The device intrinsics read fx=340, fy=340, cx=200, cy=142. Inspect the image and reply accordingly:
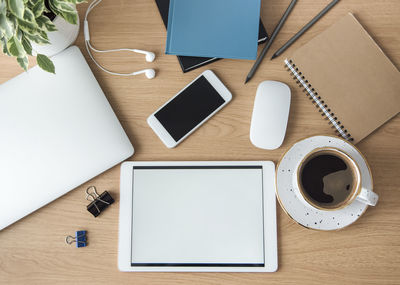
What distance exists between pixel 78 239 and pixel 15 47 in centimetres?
39

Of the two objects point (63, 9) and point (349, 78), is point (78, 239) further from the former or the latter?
point (349, 78)

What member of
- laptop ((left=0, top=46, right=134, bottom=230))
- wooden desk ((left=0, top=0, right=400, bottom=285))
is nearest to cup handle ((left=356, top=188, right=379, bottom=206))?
wooden desk ((left=0, top=0, right=400, bottom=285))

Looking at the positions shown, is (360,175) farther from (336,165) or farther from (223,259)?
(223,259)

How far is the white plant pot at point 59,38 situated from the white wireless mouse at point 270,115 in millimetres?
418

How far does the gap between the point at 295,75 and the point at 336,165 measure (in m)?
0.21

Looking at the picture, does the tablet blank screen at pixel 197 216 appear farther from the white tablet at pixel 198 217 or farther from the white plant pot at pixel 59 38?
the white plant pot at pixel 59 38

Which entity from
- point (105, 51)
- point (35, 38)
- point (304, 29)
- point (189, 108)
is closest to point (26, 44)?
point (35, 38)

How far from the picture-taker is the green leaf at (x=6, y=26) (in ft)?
1.80

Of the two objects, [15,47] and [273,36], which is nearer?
[15,47]

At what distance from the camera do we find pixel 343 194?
639 mm

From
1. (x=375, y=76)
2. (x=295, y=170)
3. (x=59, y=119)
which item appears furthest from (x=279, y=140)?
(x=59, y=119)

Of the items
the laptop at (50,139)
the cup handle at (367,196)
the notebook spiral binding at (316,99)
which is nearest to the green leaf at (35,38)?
the laptop at (50,139)

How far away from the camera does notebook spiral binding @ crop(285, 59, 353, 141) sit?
708 millimetres

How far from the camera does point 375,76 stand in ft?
2.33
